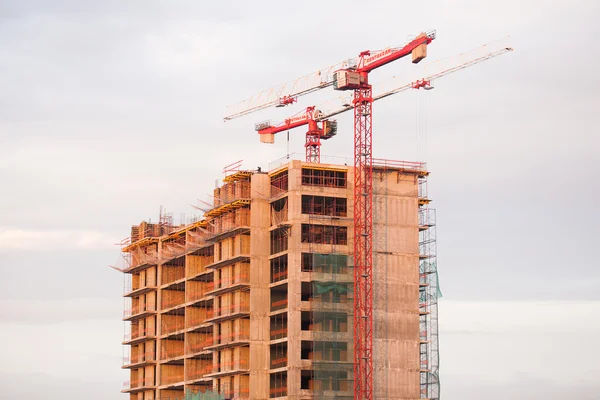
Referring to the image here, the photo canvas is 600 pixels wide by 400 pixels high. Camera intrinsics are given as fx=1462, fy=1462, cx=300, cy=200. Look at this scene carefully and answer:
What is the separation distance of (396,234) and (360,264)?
6618 mm

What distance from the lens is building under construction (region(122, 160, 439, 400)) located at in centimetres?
15162

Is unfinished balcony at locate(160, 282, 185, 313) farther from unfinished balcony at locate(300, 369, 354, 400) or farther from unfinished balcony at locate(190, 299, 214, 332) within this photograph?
unfinished balcony at locate(300, 369, 354, 400)

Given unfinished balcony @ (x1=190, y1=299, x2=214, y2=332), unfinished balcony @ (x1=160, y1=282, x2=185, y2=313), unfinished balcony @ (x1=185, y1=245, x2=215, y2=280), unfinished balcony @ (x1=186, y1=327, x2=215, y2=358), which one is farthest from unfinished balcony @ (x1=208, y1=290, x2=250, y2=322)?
unfinished balcony @ (x1=160, y1=282, x2=185, y2=313)

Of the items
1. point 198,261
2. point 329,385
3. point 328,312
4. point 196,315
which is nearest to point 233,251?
point 328,312

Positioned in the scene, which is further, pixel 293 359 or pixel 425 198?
pixel 425 198

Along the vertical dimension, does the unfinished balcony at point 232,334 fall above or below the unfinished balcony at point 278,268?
below

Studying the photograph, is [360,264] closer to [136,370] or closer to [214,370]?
[214,370]

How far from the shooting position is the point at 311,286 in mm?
153125

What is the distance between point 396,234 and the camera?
15762 cm

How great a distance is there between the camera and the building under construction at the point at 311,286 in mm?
151625

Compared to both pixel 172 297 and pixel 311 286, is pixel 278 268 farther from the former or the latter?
Result: pixel 172 297

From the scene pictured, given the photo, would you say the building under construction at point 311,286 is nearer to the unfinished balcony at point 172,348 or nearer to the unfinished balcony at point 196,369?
the unfinished balcony at point 196,369

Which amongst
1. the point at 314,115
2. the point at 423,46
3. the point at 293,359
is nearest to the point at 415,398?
the point at 293,359

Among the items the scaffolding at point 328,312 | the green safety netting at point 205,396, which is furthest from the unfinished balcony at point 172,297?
the scaffolding at point 328,312
